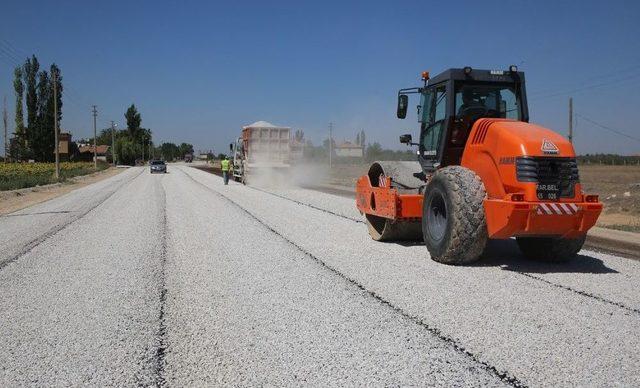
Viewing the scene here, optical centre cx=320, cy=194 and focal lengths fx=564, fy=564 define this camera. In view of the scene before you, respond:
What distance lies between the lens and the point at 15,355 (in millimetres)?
4441

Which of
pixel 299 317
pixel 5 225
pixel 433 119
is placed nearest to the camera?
pixel 299 317

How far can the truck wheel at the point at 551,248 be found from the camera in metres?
7.90

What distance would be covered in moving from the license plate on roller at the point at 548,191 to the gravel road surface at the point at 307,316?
1049 millimetres

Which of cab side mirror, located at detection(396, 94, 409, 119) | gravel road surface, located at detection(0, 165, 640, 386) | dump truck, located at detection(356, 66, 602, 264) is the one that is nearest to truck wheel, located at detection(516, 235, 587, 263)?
dump truck, located at detection(356, 66, 602, 264)

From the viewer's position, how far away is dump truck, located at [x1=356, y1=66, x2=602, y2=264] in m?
7.14

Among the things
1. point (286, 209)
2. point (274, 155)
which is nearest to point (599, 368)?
point (286, 209)

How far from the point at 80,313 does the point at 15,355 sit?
114 cm

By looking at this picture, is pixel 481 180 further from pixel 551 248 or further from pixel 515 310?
pixel 515 310

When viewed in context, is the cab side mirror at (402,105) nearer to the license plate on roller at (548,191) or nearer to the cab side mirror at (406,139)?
the cab side mirror at (406,139)

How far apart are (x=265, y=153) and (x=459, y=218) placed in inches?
993

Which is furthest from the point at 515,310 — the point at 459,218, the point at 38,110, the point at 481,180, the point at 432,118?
the point at 38,110

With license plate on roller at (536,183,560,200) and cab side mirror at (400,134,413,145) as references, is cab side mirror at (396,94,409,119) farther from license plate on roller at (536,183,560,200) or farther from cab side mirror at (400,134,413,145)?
license plate on roller at (536,183,560,200)

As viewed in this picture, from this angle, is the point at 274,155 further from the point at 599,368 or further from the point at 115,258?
the point at 599,368

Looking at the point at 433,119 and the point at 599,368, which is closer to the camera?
the point at 599,368
